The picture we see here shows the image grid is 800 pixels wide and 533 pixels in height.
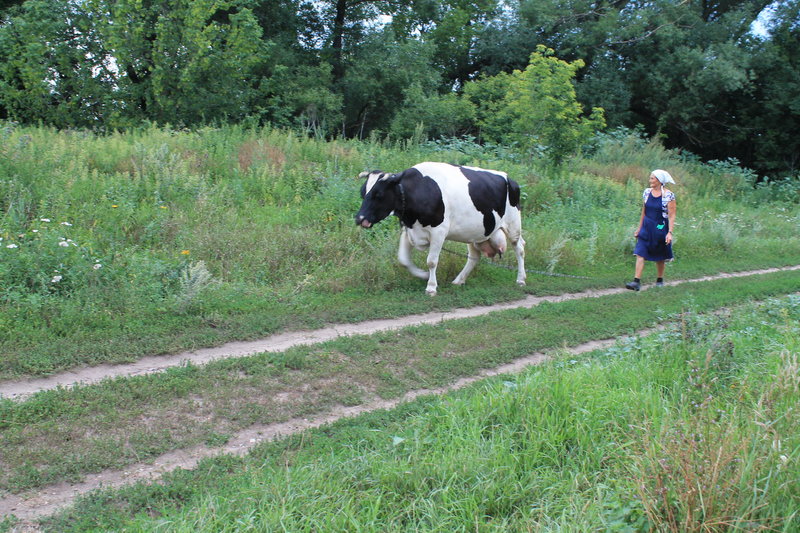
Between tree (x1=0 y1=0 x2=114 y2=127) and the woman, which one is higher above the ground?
tree (x1=0 y1=0 x2=114 y2=127)

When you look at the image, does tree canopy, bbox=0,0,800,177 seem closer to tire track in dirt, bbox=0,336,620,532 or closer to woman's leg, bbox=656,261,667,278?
woman's leg, bbox=656,261,667,278

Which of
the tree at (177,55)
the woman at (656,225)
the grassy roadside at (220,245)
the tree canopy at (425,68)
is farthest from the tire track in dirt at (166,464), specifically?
the tree at (177,55)

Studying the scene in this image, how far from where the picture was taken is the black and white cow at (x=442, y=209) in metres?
9.73

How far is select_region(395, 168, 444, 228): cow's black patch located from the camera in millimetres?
9906

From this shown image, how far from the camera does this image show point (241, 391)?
19.1 feet

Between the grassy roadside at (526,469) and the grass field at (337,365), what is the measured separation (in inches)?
0.7

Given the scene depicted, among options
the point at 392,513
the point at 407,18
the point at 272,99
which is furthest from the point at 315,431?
the point at 407,18

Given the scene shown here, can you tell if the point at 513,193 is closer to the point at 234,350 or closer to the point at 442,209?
the point at 442,209

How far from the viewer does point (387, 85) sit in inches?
1065

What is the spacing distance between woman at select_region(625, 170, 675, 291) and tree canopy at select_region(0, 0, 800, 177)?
6.94 meters

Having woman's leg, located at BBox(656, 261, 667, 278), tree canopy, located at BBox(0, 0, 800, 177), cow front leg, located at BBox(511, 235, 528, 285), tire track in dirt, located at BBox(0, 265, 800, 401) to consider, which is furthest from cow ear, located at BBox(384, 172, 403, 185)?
tree canopy, located at BBox(0, 0, 800, 177)

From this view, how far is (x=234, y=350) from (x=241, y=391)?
125 centimetres

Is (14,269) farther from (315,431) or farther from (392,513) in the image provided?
(392,513)

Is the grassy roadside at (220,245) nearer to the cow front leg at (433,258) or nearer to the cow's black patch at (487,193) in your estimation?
the cow front leg at (433,258)
